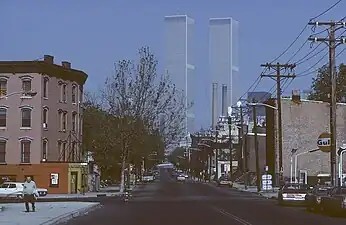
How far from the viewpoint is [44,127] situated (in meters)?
76.8

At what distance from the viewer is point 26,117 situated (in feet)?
250

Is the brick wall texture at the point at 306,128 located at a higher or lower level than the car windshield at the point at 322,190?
higher

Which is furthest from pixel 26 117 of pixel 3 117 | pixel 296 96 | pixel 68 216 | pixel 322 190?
pixel 68 216

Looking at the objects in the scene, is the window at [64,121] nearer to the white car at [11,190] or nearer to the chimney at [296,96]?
the white car at [11,190]

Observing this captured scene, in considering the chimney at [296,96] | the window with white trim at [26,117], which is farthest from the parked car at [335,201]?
the chimney at [296,96]

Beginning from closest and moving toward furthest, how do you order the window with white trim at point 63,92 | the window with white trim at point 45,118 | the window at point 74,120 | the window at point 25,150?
the window at point 25,150 → the window with white trim at point 45,118 → the window with white trim at point 63,92 → the window at point 74,120

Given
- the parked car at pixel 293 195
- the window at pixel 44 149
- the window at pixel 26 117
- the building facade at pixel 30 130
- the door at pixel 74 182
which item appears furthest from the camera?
the window at pixel 44 149

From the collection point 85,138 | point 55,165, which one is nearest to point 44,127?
point 55,165

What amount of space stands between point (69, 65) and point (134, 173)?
43609 mm

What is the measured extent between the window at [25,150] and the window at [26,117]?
1719 millimetres

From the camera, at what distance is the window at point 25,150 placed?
75938 millimetres

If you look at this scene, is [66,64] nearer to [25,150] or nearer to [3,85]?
[3,85]

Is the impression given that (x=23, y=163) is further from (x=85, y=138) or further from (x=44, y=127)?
(x=85, y=138)

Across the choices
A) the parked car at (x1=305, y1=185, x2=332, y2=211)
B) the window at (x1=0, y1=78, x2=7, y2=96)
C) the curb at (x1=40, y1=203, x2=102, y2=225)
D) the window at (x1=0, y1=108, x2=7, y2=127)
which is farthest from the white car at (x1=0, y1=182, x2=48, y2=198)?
the parked car at (x1=305, y1=185, x2=332, y2=211)
